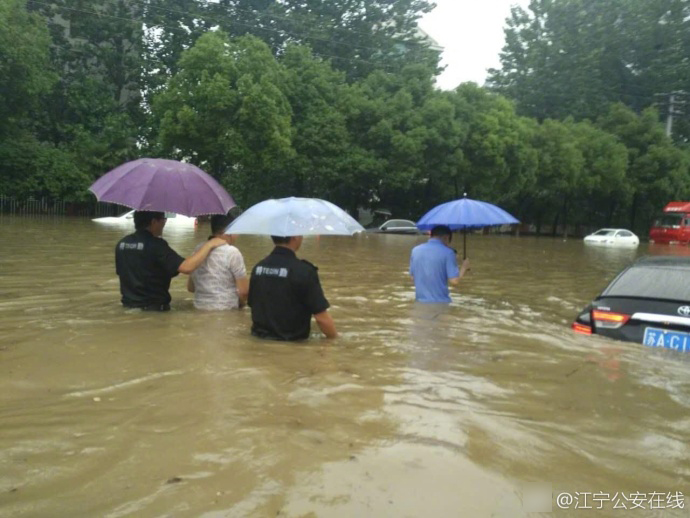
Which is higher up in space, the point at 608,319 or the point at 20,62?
the point at 20,62

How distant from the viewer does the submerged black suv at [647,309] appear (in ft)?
20.7

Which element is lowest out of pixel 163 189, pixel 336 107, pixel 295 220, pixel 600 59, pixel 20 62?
pixel 295 220

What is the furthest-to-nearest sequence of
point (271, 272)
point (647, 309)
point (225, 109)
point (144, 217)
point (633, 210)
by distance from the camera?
point (633, 210) < point (225, 109) < point (144, 217) < point (647, 309) < point (271, 272)

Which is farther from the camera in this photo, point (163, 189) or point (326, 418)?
point (163, 189)

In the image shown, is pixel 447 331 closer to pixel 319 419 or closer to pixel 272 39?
pixel 319 419

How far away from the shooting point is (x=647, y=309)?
6496 millimetres

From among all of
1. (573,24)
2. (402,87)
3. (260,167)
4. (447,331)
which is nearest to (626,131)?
(573,24)

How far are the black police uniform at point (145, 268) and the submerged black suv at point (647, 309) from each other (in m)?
4.17

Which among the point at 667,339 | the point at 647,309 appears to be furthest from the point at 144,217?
the point at 667,339

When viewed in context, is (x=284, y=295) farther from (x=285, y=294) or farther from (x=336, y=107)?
(x=336, y=107)

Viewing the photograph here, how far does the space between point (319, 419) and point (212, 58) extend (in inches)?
1266

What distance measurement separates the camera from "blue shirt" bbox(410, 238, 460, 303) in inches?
332

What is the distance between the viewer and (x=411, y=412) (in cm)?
452

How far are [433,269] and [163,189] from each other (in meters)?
3.48
